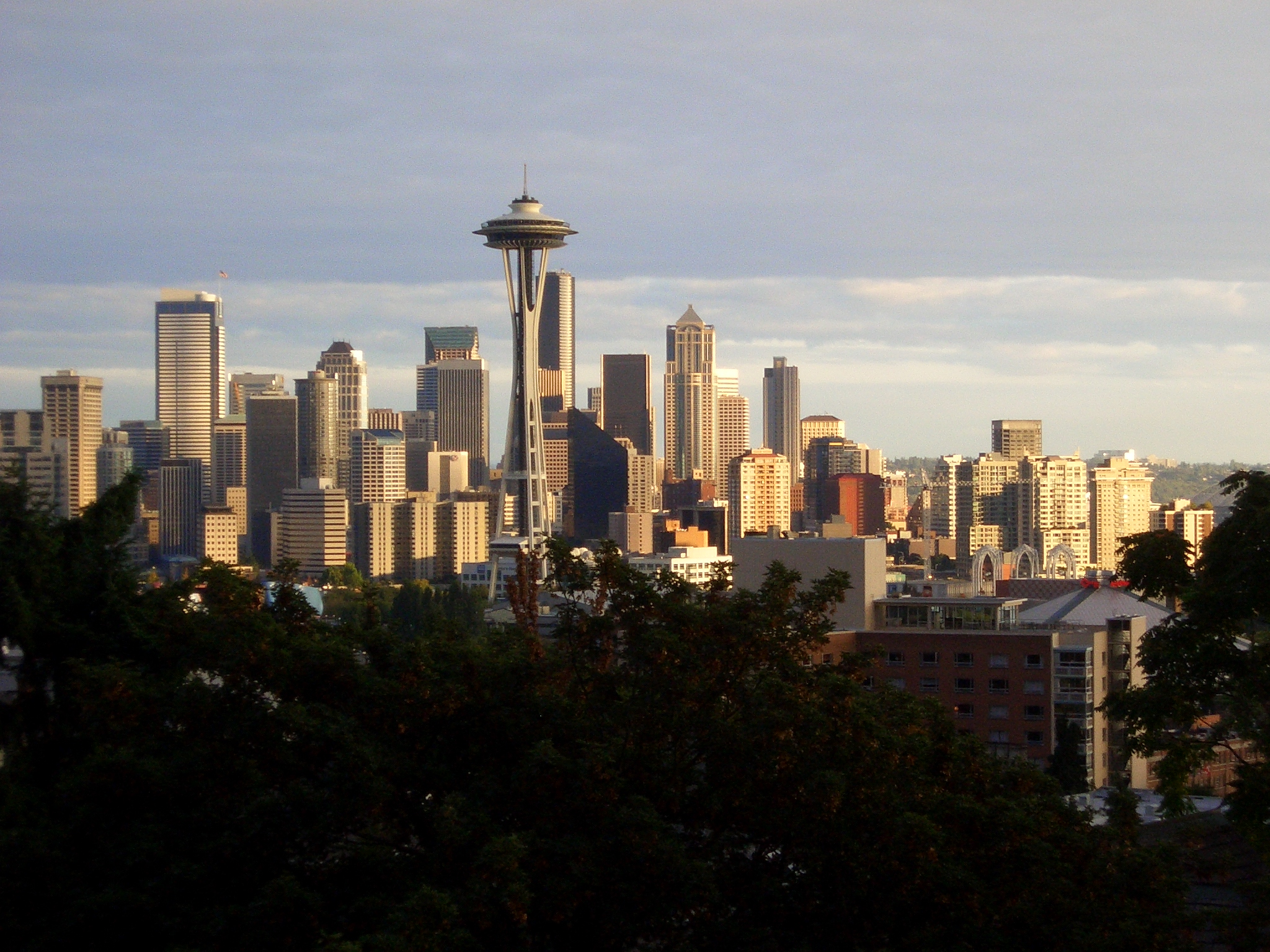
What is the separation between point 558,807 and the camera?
1417 cm

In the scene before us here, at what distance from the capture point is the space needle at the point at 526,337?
141 meters

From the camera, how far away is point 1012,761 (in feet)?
58.0

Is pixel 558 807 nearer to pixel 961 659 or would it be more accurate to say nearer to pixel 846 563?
pixel 961 659

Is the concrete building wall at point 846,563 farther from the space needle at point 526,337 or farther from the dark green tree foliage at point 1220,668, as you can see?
the space needle at point 526,337

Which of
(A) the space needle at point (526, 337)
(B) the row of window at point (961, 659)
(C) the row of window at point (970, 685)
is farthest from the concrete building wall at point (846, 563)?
(A) the space needle at point (526, 337)

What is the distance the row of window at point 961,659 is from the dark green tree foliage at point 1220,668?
3591 cm

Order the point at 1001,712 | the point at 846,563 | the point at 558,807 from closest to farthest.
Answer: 1. the point at 558,807
2. the point at 1001,712
3. the point at 846,563

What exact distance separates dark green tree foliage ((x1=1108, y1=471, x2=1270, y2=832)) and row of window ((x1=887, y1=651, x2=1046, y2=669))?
1414 inches

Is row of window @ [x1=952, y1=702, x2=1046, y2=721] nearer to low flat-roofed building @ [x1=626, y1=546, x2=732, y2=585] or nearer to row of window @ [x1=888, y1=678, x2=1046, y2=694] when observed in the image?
row of window @ [x1=888, y1=678, x2=1046, y2=694]

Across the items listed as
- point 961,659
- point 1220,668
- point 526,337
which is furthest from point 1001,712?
point 526,337

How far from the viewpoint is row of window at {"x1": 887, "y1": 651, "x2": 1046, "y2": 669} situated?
50.6 m

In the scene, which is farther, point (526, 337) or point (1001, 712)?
point (526, 337)

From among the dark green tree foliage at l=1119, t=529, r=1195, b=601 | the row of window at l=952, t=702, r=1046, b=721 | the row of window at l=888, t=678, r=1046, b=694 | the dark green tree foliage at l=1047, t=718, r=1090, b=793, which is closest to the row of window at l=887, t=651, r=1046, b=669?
the row of window at l=888, t=678, r=1046, b=694

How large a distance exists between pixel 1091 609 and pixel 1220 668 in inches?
2051
